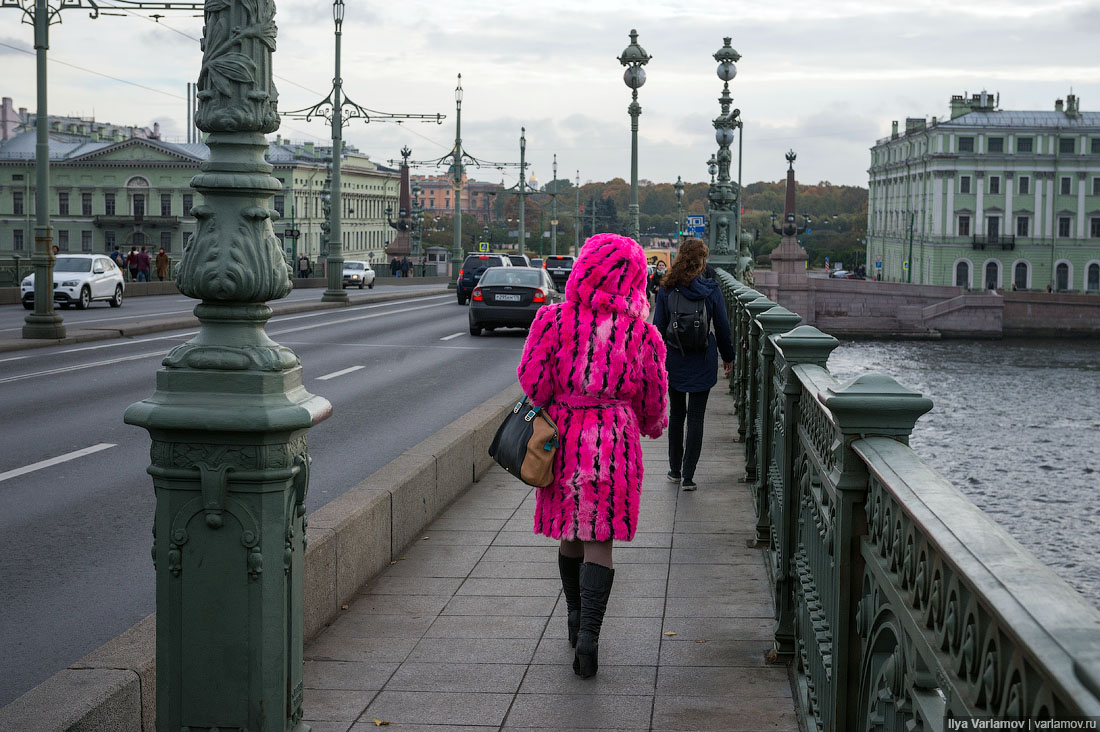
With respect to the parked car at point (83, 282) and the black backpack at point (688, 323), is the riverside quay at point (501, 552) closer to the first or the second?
the black backpack at point (688, 323)

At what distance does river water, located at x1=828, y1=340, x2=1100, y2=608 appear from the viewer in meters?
27.2

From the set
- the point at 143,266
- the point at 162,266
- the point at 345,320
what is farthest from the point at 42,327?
the point at 162,266

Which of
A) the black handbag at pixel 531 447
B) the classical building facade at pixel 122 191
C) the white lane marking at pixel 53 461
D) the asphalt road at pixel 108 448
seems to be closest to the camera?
the black handbag at pixel 531 447

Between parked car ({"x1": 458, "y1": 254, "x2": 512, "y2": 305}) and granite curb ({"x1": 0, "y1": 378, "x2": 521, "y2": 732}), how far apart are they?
29.7 m

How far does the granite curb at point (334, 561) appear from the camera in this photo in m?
3.40

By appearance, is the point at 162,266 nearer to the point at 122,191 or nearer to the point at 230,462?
the point at 230,462

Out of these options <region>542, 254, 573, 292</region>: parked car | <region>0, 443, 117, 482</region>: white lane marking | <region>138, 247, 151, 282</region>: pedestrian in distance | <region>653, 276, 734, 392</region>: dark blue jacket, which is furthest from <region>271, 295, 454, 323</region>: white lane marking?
<region>653, 276, 734, 392</region>: dark blue jacket

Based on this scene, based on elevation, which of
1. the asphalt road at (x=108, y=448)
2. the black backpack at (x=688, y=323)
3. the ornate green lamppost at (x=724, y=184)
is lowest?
the asphalt road at (x=108, y=448)

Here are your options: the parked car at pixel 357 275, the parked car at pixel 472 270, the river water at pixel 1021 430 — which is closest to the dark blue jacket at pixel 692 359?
the river water at pixel 1021 430

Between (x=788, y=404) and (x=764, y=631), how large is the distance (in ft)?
3.59

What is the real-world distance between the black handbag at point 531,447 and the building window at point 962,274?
11743cm

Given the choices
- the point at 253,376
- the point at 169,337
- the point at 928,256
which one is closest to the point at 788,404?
the point at 253,376

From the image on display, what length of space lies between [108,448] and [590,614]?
751cm

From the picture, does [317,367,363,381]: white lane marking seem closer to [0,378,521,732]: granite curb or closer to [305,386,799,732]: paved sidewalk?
[0,378,521,732]: granite curb
